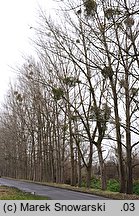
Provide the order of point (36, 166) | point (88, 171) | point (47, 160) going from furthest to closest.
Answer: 1. point (36, 166)
2. point (47, 160)
3. point (88, 171)

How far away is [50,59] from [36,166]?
27840 millimetres

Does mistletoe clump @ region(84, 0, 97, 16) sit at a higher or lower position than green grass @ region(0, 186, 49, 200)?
higher

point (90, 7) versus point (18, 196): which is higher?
point (90, 7)

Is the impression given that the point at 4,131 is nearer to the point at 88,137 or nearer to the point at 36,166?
the point at 36,166

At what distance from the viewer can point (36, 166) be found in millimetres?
59750

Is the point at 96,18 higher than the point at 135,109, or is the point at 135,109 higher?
the point at 96,18

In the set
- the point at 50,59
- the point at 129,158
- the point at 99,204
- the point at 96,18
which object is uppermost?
the point at 50,59

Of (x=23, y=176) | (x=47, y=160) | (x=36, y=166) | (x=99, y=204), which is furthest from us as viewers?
(x=23, y=176)

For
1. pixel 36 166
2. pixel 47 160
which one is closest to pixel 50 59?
pixel 47 160

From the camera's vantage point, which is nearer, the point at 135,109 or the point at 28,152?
the point at 135,109

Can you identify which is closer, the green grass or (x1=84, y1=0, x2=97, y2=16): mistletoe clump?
(x1=84, y1=0, x2=97, y2=16): mistletoe clump

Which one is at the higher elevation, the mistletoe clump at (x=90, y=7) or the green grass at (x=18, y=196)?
the mistletoe clump at (x=90, y=7)

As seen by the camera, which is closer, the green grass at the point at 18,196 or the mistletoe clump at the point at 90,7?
the mistletoe clump at the point at 90,7

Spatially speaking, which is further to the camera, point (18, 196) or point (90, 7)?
point (18, 196)
